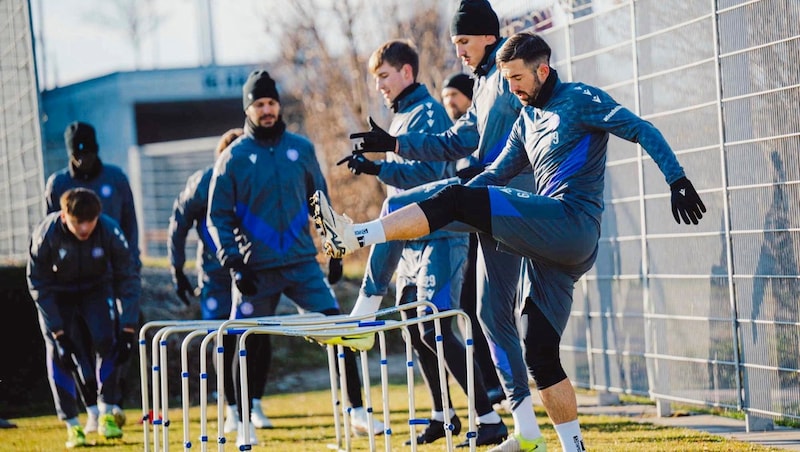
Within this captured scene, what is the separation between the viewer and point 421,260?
297 inches

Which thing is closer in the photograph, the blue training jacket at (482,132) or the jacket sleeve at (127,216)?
the blue training jacket at (482,132)

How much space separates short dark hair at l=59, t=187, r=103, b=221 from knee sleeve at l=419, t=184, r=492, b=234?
4.43 meters

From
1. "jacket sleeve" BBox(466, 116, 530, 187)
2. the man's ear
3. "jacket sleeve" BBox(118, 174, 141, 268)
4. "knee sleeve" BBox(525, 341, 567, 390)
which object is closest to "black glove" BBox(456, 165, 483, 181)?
"jacket sleeve" BBox(466, 116, 530, 187)

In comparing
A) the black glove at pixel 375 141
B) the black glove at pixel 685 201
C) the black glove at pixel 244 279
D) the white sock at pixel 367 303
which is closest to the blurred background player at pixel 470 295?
the white sock at pixel 367 303

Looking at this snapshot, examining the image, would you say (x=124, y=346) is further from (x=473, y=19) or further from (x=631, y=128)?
(x=631, y=128)

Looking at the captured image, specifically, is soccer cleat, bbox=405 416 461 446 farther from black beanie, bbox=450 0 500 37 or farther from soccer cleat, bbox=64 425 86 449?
soccer cleat, bbox=64 425 86 449

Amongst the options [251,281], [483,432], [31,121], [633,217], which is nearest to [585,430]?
[483,432]

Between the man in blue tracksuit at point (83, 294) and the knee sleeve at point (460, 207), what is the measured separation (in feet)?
14.7

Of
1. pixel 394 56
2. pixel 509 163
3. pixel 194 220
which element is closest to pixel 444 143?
pixel 509 163

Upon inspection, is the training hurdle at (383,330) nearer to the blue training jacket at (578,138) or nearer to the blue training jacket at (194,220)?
the blue training jacket at (578,138)

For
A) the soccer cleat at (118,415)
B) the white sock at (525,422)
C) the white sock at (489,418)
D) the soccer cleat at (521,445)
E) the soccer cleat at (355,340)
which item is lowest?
the soccer cleat at (118,415)

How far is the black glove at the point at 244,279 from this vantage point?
27.0 ft

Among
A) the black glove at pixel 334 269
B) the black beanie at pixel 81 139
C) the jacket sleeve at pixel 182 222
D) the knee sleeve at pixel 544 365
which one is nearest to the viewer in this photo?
the knee sleeve at pixel 544 365

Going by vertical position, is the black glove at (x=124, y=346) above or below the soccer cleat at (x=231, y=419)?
above
